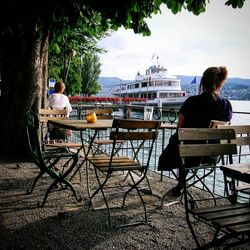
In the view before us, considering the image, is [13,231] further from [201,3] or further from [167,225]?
[201,3]

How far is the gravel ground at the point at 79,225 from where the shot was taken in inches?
125

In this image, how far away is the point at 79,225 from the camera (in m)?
3.61

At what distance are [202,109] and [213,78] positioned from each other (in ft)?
1.32

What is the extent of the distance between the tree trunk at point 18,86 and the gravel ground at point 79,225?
8.08 feet

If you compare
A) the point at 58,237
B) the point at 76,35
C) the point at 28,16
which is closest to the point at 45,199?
the point at 58,237

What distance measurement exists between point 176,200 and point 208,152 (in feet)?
6.37

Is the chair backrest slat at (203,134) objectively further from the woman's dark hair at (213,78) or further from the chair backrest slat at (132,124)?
the woman's dark hair at (213,78)

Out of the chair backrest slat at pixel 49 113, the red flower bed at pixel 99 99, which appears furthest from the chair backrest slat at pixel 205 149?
the red flower bed at pixel 99 99

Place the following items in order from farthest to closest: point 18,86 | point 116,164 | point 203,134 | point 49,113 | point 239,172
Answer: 1. point 18,86
2. point 49,113
3. point 116,164
4. point 203,134
5. point 239,172

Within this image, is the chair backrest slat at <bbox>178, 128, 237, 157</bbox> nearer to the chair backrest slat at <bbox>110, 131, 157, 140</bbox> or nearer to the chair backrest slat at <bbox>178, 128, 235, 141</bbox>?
the chair backrest slat at <bbox>178, 128, 235, 141</bbox>

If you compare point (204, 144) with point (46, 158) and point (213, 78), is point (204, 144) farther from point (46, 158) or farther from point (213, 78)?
point (46, 158)

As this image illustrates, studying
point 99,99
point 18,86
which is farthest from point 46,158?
point 99,99

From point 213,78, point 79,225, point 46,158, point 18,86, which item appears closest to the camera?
point 79,225

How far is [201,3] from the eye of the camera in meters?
5.71
